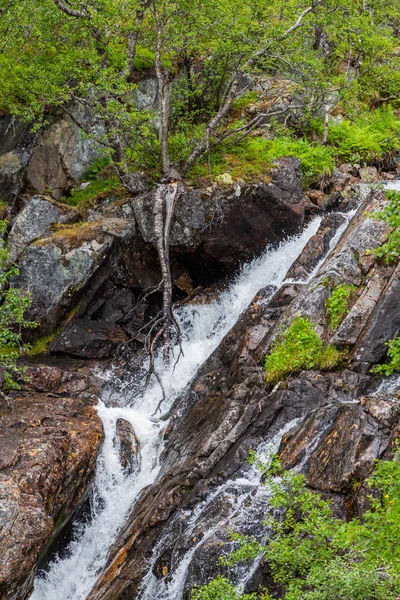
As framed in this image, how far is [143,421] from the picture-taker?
514 inches

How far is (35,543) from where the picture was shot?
895 cm

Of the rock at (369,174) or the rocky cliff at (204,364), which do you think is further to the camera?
the rock at (369,174)

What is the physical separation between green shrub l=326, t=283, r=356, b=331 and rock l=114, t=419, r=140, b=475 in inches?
202

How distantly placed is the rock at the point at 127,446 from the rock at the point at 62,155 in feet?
29.1

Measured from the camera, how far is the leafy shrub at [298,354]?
422 inches

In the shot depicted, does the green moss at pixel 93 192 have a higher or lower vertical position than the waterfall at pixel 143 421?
higher

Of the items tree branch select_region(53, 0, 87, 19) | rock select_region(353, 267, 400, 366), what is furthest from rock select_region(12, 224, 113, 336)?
rock select_region(353, 267, 400, 366)

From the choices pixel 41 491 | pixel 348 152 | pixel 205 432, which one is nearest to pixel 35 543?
pixel 41 491

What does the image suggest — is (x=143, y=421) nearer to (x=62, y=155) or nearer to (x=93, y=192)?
(x=93, y=192)

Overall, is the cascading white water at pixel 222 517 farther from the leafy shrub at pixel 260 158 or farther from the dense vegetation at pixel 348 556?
the leafy shrub at pixel 260 158

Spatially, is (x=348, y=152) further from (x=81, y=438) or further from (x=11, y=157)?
(x=81, y=438)

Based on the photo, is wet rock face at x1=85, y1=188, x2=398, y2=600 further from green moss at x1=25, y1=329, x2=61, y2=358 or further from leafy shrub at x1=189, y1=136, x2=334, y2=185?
green moss at x1=25, y1=329, x2=61, y2=358

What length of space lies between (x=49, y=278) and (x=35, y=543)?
741cm

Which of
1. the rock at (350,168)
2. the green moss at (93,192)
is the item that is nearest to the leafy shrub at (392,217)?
the green moss at (93,192)
